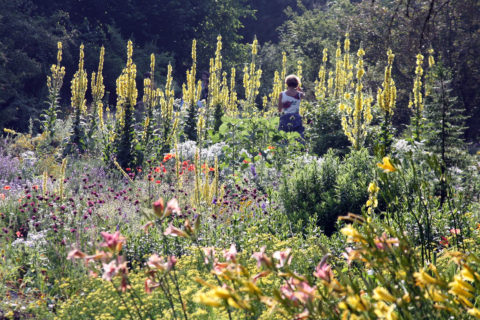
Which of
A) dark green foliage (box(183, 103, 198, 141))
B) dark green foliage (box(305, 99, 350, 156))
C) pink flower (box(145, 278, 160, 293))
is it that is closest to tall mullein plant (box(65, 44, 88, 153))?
dark green foliage (box(183, 103, 198, 141))

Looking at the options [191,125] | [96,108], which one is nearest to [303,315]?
[96,108]

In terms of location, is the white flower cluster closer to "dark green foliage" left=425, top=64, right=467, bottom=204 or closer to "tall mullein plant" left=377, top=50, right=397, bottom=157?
"tall mullein plant" left=377, top=50, right=397, bottom=157

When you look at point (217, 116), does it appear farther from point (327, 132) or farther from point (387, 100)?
point (387, 100)

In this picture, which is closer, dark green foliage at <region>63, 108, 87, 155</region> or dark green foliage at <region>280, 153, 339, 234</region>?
dark green foliage at <region>280, 153, 339, 234</region>

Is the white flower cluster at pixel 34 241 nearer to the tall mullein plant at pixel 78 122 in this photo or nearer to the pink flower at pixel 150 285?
the pink flower at pixel 150 285

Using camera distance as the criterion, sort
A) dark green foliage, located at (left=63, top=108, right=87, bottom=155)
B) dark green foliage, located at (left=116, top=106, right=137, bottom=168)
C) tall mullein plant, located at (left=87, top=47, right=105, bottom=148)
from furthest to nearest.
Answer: tall mullein plant, located at (left=87, top=47, right=105, bottom=148) < dark green foliage, located at (left=63, top=108, right=87, bottom=155) < dark green foliage, located at (left=116, top=106, right=137, bottom=168)

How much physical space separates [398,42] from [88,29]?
13.2 meters

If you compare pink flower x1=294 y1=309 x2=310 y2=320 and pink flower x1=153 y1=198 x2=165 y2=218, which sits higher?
pink flower x1=153 y1=198 x2=165 y2=218

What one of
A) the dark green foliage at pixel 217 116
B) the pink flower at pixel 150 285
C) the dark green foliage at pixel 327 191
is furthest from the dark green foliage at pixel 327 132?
the pink flower at pixel 150 285

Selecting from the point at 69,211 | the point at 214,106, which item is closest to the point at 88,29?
the point at 214,106

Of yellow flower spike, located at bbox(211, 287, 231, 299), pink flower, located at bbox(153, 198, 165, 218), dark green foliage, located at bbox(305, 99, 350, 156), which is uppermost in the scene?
dark green foliage, located at bbox(305, 99, 350, 156)

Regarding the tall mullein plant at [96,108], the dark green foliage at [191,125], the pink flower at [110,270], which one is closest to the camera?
the pink flower at [110,270]

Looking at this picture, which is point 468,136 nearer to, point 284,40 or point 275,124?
point 275,124

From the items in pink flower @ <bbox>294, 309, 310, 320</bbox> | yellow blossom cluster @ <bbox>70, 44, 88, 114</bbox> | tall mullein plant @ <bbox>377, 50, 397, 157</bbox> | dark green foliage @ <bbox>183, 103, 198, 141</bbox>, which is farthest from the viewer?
dark green foliage @ <bbox>183, 103, 198, 141</bbox>
